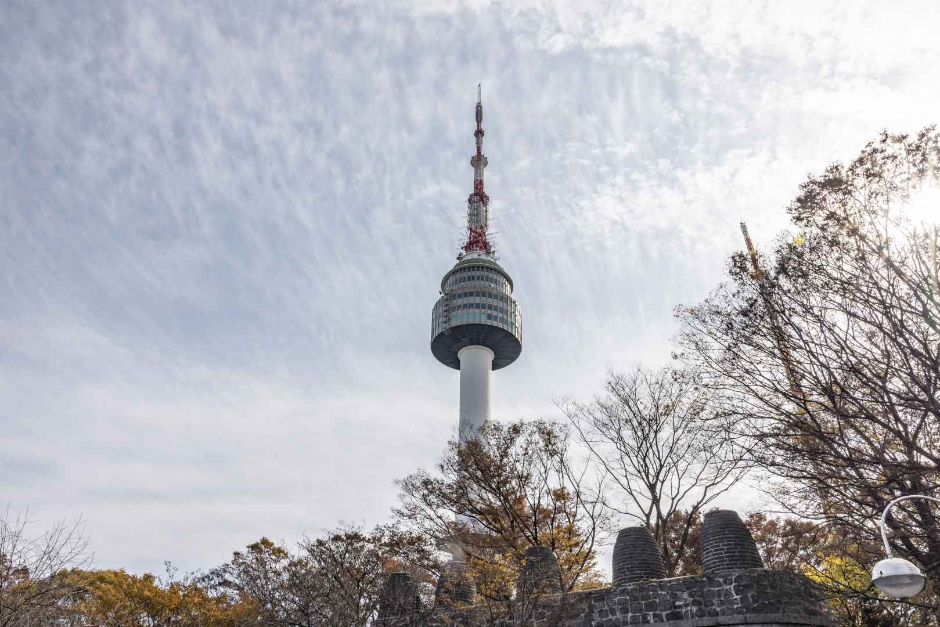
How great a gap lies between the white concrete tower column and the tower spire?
39.8 feet

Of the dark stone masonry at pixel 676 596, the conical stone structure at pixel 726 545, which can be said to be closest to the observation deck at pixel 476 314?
the dark stone masonry at pixel 676 596

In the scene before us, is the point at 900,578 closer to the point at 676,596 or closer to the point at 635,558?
the point at 676,596

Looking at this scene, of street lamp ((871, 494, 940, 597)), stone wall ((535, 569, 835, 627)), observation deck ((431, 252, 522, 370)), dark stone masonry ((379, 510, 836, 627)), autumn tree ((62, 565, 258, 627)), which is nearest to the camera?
street lamp ((871, 494, 940, 597))

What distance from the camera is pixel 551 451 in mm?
20688

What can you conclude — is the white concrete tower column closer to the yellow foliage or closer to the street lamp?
the yellow foliage

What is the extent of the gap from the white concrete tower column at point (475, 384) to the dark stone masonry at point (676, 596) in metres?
46.1

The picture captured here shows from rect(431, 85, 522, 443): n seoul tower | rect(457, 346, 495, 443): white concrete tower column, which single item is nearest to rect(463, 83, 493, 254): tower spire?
rect(431, 85, 522, 443): n seoul tower

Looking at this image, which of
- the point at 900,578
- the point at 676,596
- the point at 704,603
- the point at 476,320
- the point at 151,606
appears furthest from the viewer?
the point at 476,320

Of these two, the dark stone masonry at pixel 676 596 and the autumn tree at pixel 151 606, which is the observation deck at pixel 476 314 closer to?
the autumn tree at pixel 151 606

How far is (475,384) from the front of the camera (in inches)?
2584

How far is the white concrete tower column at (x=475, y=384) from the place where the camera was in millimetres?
64375

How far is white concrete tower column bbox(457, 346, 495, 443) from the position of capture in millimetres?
64375

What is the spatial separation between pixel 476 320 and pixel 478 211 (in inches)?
579

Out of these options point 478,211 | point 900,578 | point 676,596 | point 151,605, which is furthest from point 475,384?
point 900,578
